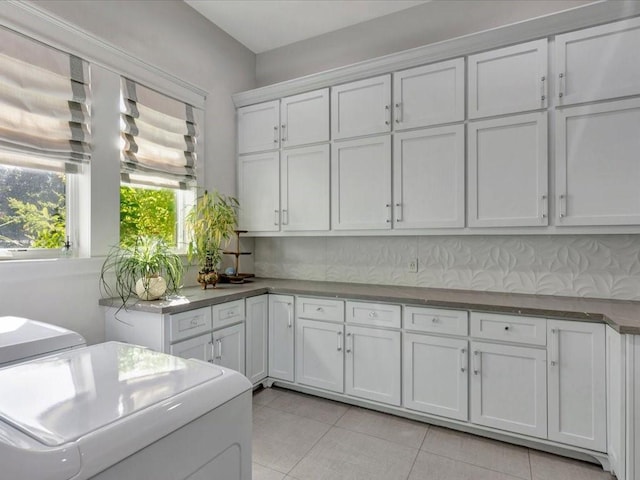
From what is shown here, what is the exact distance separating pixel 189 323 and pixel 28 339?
96 centimetres

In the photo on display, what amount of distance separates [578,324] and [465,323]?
1.95 feet

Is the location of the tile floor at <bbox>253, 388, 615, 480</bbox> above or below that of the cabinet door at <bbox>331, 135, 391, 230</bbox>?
below

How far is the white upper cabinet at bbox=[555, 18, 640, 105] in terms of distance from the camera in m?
2.10

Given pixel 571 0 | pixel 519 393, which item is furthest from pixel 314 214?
pixel 571 0

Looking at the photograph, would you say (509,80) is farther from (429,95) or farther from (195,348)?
(195,348)

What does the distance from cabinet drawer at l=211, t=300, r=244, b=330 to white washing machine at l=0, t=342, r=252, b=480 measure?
4.39 feet

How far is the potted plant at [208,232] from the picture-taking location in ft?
9.45

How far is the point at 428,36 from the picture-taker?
2.99 m

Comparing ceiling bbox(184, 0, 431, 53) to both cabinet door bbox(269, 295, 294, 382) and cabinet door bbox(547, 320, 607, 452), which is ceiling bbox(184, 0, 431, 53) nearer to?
cabinet door bbox(269, 295, 294, 382)

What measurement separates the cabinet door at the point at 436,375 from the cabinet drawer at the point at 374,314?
14cm

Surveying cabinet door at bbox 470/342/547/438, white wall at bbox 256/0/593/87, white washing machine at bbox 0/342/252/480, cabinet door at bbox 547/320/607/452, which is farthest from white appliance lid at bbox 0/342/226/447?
white wall at bbox 256/0/593/87

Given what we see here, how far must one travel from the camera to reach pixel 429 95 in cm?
262

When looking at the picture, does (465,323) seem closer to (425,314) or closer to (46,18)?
(425,314)

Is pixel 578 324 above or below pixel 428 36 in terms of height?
below
